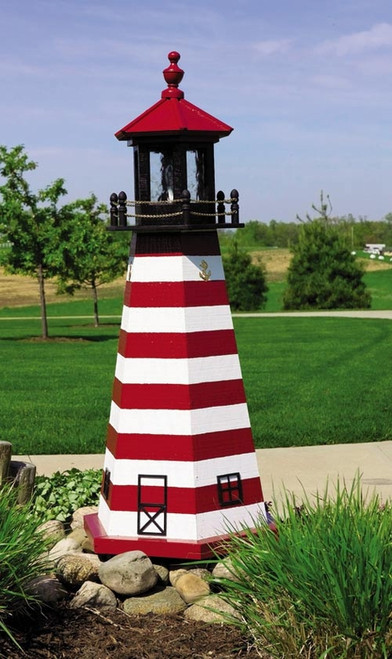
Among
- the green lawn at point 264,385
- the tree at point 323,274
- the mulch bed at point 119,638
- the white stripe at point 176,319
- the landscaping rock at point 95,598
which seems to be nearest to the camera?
the mulch bed at point 119,638

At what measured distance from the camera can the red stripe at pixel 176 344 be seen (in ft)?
18.4

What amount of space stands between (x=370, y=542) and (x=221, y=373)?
1804mm

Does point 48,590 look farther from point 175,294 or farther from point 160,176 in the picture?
point 160,176

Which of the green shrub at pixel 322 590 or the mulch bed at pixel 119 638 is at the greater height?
the green shrub at pixel 322 590

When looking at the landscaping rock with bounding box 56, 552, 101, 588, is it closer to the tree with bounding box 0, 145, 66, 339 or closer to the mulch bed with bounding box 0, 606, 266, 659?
the mulch bed with bounding box 0, 606, 266, 659

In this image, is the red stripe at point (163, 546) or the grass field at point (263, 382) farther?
the grass field at point (263, 382)

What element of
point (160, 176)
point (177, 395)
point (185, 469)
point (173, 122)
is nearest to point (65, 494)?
point (185, 469)

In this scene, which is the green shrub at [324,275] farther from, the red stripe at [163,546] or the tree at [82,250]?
the red stripe at [163,546]

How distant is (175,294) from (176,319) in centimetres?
16

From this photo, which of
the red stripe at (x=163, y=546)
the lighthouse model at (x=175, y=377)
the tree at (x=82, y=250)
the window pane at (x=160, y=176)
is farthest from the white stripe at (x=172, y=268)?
the tree at (x=82, y=250)

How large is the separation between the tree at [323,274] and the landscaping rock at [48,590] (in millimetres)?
38300

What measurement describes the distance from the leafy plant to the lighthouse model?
1152 millimetres

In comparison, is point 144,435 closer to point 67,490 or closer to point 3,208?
point 67,490

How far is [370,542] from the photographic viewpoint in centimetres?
421
